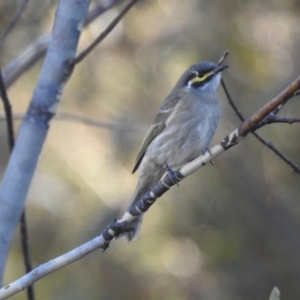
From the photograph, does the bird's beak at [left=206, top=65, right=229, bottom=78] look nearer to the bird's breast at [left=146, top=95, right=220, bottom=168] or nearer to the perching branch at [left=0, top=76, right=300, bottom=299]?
the bird's breast at [left=146, top=95, right=220, bottom=168]

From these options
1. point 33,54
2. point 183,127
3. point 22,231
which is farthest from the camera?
point 183,127

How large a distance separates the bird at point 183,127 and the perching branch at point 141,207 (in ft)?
6.23

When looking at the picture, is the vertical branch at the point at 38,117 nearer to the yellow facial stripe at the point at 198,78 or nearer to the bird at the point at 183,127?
the bird at the point at 183,127

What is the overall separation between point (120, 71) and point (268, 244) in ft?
12.3

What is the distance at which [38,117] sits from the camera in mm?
2838

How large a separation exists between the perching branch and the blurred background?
538cm

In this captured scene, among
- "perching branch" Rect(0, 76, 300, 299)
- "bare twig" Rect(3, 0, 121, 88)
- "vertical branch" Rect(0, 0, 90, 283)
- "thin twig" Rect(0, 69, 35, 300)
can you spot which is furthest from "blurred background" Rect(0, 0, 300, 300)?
"perching branch" Rect(0, 76, 300, 299)

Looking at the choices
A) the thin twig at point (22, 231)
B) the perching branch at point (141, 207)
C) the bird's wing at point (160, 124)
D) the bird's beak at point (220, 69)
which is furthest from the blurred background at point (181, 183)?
the perching branch at point (141, 207)

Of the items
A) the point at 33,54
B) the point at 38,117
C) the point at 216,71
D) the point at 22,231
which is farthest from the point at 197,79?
the point at 22,231

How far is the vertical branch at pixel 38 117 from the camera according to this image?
8.74 feet

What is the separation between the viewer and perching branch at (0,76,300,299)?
2.14 m

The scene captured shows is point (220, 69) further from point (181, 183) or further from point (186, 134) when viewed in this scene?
point (181, 183)

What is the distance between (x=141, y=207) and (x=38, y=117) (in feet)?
2.25

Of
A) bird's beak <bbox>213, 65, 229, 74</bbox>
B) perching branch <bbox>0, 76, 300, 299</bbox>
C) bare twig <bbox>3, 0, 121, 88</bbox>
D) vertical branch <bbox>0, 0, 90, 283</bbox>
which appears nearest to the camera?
perching branch <bbox>0, 76, 300, 299</bbox>
